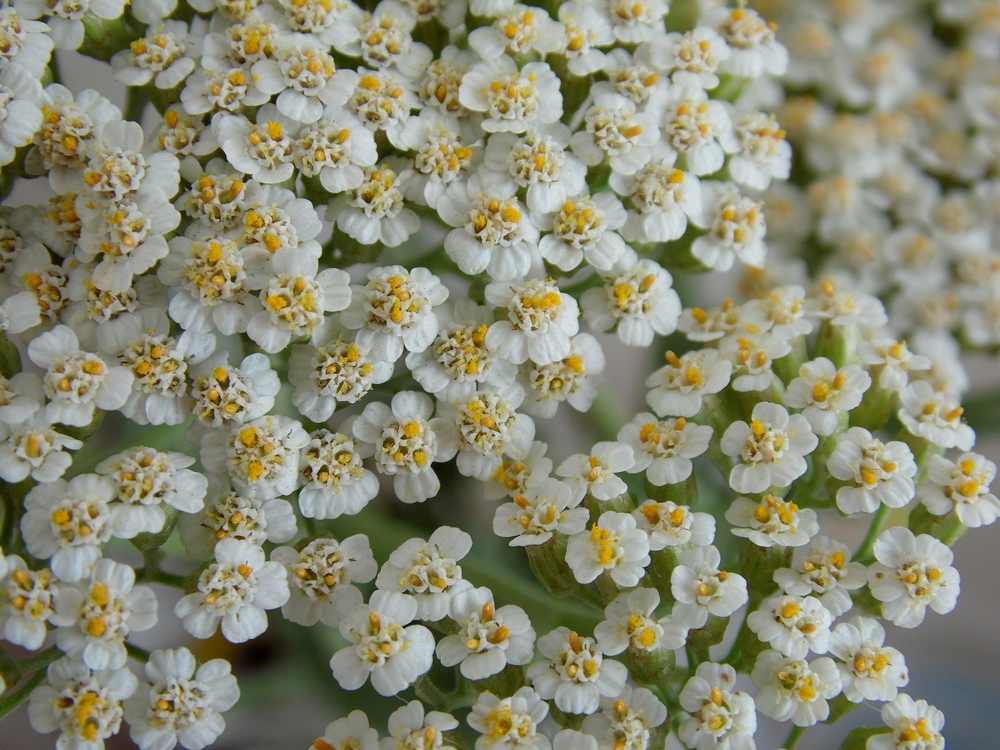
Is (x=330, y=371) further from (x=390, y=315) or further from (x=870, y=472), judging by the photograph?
(x=870, y=472)

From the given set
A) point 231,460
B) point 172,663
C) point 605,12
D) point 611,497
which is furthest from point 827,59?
point 172,663

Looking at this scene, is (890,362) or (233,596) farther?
(890,362)

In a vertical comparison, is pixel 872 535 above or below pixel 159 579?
above

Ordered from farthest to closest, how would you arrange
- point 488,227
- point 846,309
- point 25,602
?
point 846,309, point 488,227, point 25,602

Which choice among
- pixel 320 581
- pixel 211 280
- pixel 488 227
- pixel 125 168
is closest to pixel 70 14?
pixel 125 168

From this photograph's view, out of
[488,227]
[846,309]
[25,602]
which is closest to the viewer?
[25,602]

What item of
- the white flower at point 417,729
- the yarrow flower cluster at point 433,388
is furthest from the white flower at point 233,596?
the white flower at point 417,729

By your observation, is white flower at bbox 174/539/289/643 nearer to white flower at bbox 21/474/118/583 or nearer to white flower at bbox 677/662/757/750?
white flower at bbox 21/474/118/583

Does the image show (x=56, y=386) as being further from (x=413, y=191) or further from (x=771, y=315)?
(x=771, y=315)
